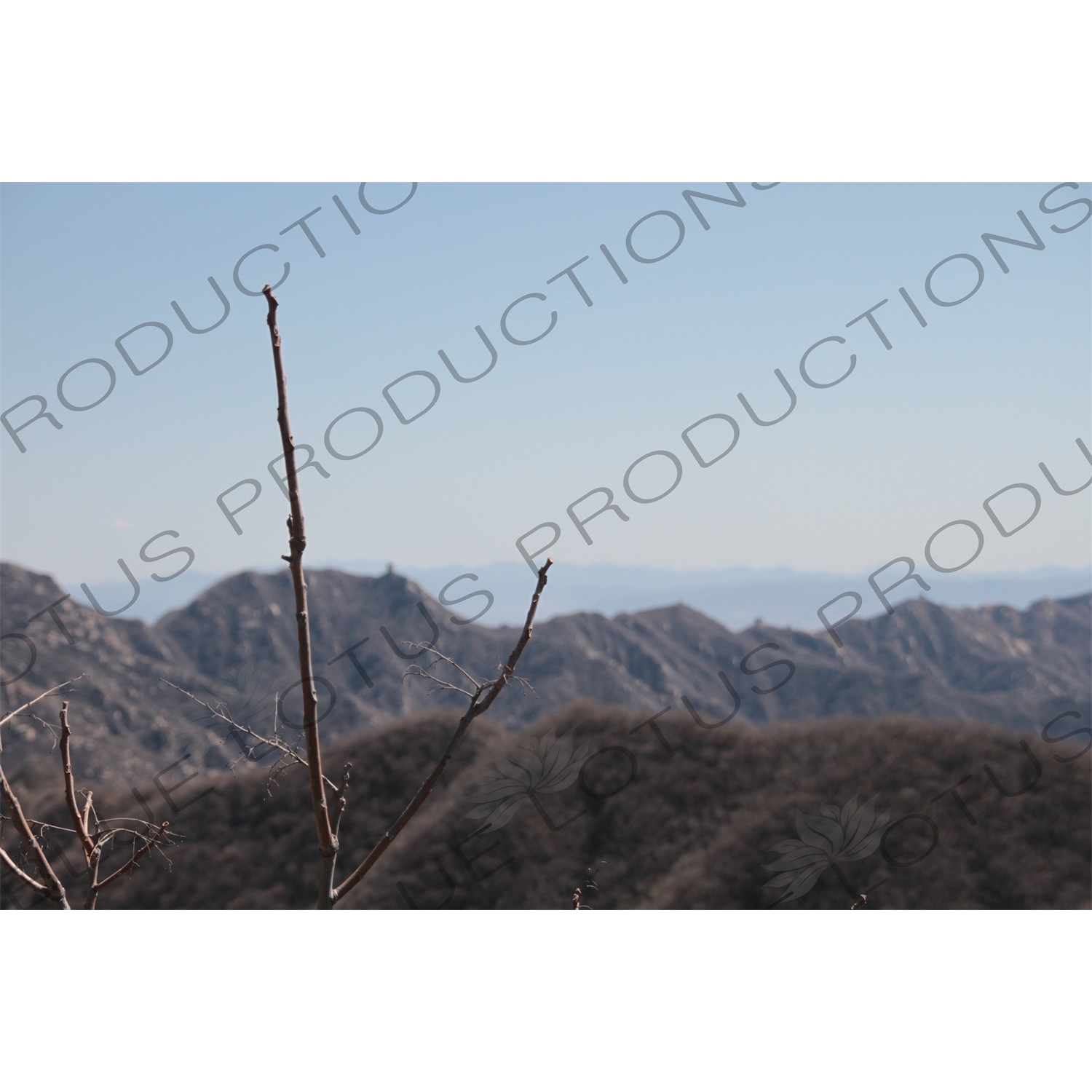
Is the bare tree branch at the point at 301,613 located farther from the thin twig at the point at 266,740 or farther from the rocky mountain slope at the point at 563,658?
the rocky mountain slope at the point at 563,658

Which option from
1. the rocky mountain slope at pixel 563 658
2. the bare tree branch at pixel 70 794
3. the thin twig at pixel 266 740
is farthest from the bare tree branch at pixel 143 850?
the rocky mountain slope at pixel 563 658

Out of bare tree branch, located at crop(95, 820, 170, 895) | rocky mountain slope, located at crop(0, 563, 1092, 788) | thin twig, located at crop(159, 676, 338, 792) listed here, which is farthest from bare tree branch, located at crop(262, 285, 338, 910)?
rocky mountain slope, located at crop(0, 563, 1092, 788)

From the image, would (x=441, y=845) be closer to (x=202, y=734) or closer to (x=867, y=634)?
(x=202, y=734)

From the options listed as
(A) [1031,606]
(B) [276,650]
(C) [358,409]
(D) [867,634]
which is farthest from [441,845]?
(A) [1031,606]

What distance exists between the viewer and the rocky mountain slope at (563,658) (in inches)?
523

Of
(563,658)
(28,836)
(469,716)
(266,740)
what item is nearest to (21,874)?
(28,836)

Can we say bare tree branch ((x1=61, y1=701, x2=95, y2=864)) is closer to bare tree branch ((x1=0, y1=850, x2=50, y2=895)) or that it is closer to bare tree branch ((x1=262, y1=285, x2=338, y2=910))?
bare tree branch ((x1=0, y1=850, x2=50, y2=895))

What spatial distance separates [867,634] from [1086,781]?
13.4 m

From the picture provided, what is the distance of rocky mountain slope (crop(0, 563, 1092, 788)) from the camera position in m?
13.3

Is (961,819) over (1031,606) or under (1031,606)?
over

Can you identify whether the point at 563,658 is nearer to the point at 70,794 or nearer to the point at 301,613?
the point at 70,794

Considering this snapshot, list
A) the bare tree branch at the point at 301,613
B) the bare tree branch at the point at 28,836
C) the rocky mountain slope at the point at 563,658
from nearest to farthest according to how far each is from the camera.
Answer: the bare tree branch at the point at 301,613
the bare tree branch at the point at 28,836
the rocky mountain slope at the point at 563,658

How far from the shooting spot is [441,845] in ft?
25.9

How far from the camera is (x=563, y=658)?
55.7 feet
